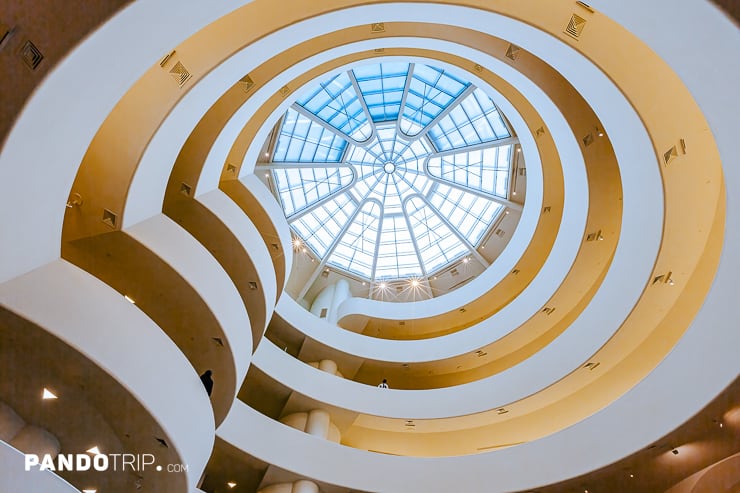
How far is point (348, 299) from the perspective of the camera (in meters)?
24.1

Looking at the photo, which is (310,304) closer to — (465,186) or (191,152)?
(465,186)

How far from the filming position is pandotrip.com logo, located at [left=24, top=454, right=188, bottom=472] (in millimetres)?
9375

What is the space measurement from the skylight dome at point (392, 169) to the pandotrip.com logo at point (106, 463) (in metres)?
14.3

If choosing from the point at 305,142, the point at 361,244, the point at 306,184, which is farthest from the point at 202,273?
the point at 361,244

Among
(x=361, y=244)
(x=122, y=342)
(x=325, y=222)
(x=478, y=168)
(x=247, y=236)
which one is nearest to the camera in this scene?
(x=122, y=342)

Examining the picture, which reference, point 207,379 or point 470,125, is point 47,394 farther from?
point 470,125

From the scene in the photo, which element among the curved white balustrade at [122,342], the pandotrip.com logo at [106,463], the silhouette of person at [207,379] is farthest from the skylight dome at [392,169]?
the pandotrip.com logo at [106,463]

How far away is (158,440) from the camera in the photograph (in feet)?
29.8

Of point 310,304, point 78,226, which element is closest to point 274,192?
point 310,304

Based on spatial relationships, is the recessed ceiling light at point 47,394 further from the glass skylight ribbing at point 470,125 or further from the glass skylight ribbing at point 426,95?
the glass skylight ribbing at point 470,125

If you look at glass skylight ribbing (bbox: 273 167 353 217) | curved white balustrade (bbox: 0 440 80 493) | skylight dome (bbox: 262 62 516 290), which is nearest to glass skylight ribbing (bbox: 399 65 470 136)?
skylight dome (bbox: 262 62 516 290)

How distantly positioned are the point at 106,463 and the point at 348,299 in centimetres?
1505

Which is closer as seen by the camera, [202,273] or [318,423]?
[202,273]

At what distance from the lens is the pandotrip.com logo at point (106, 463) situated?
369 inches
